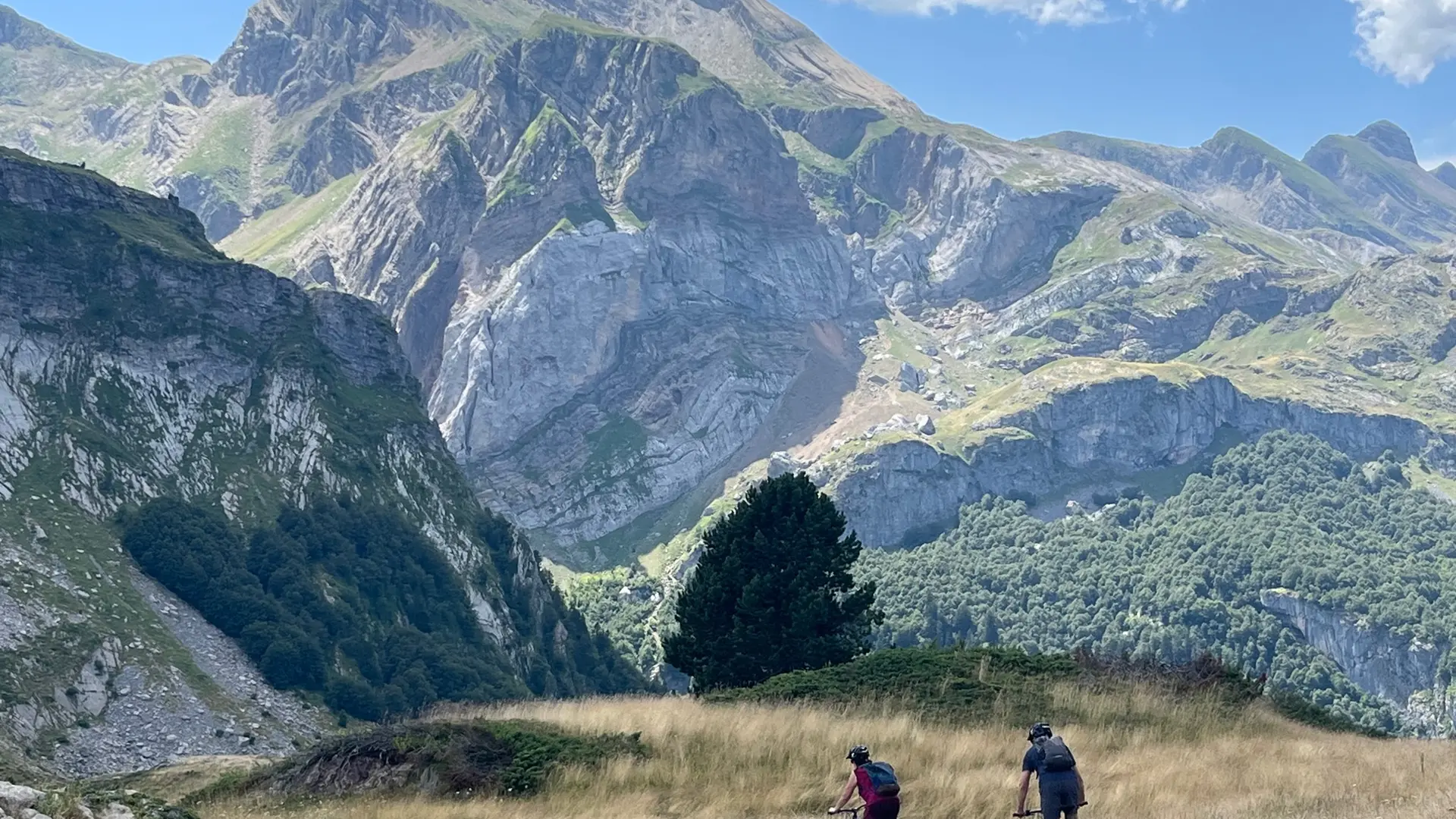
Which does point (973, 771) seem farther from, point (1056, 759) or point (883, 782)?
point (883, 782)

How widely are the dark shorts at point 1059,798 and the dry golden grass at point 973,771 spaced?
292 cm

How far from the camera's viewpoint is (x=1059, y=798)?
19141mm

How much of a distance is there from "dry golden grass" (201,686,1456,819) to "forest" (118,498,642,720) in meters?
78.0

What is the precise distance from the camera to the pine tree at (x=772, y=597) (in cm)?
5188

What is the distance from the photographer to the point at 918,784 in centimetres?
2531

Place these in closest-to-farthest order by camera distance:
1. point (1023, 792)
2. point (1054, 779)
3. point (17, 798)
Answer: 1. point (17, 798)
2. point (1054, 779)
3. point (1023, 792)

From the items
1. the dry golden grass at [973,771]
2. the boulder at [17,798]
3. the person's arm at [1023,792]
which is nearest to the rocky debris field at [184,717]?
the dry golden grass at [973,771]

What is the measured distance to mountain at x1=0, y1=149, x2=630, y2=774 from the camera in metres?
92.9

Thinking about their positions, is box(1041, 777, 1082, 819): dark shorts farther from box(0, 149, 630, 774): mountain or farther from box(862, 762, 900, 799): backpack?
box(0, 149, 630, 774): mountain

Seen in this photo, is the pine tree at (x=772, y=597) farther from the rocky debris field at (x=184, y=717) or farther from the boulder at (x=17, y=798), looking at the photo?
the rocky debris field at (x=184, y=717)

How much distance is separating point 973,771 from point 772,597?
91.9 ft

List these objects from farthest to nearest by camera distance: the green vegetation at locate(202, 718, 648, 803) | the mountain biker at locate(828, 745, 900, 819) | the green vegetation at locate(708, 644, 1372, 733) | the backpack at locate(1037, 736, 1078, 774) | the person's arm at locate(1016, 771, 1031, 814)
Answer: the green vegetation at locate(708, 644, 1372, 733) → the green vegetation at locate(202, 718, 648, 803) → the person's arm at locate(1016, 771, 1031, 814) → the backpack at locate(1037, 736, 1078, 774) → the mountain biker at locate(828, 745, 900, 819)

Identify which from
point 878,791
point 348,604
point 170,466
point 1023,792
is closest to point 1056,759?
point 1023,792

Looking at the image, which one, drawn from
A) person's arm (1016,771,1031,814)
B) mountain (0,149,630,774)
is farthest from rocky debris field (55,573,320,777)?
person's arm (1016,771,1031,814)
